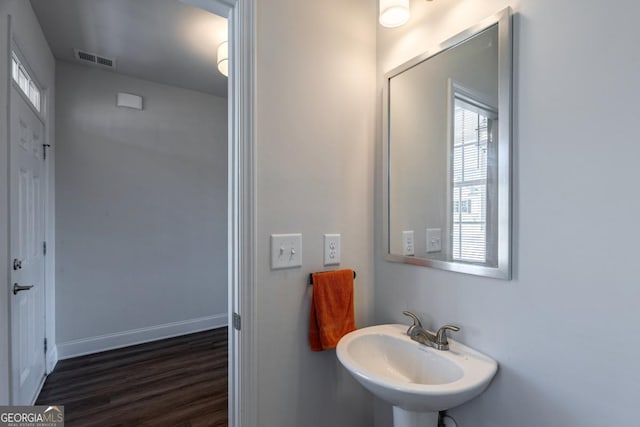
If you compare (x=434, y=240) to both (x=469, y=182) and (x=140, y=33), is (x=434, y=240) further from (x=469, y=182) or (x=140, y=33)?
(x=140, y=33)

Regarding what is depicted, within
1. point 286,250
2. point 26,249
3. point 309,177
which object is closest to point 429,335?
point 286,250

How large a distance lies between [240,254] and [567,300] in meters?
1.05

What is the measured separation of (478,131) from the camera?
43.8 inches

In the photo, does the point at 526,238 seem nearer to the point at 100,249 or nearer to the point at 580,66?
the point at 580,66

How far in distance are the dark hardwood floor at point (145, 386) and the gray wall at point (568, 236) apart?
1804 millimetres

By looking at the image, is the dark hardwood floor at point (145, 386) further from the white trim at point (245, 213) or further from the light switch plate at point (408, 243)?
the light switch plate at point (408, 243)

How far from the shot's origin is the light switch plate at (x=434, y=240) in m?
1.25

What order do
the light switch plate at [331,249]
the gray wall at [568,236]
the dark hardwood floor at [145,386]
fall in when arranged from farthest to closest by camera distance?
the dark hardwood floor at [145,386] → the light switch plate at [331,249] → the gray wall at [568,236]

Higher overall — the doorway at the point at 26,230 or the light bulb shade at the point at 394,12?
the light bulb shade at the point at 394,12

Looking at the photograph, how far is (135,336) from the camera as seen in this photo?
3041 millimetres

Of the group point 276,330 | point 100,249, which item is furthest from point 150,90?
point 276,330

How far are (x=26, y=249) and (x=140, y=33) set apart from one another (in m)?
1.71

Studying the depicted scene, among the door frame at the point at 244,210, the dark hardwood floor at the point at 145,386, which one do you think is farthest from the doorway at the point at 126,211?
the door frame at the point at 244,210

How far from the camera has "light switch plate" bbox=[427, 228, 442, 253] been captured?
1250 millimetres
